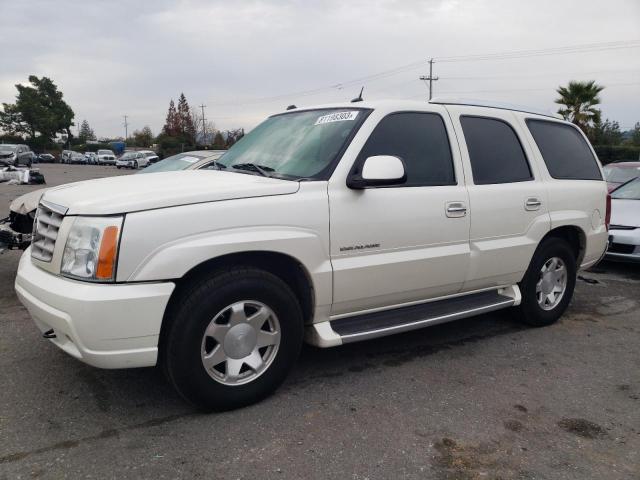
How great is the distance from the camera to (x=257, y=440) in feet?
9.55

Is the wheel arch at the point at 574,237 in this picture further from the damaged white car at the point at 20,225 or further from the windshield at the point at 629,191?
the damaged white car at the point at 20,225

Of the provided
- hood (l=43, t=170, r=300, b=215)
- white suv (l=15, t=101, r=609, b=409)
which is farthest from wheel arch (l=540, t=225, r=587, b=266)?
hood (l=43, t=170, r=300, b=215)

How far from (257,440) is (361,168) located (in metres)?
1.76

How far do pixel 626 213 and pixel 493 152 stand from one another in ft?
13.5

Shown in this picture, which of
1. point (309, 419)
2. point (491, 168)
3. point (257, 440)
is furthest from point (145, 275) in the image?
point (491, 168)

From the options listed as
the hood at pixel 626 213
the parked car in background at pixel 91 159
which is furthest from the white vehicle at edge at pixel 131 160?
the hood at pixel 626 213

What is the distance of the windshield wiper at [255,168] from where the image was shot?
366 cm

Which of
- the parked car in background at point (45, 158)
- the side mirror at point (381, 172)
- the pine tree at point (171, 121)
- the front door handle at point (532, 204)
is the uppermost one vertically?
the pine tree at point (171, 121)

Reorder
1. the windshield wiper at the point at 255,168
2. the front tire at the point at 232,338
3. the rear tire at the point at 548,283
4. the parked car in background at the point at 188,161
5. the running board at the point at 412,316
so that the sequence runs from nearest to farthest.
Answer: the front tire at the point at 232,338
the running board at the point at 412,316
the windshield wiper at the point at 255,168
the rear tire at the point at 548,283
the parked car in background at the point at 188,161

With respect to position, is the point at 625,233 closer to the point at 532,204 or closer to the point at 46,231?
the point at 532,204

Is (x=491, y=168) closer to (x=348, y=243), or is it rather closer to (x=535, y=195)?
(x=535, y=195)

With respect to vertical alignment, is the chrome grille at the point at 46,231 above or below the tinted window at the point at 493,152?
below

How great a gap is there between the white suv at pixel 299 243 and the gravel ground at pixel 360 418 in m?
0.35

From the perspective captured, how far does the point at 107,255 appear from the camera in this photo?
274 cm
